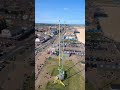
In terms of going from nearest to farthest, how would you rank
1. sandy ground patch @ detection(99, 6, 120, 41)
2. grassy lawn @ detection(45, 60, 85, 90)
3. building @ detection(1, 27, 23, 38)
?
grassy lawn @ detection(45, 60, 85, 90) < building @ detection(1, 27, 23, 38) < sandy ground patch @ detection(99, 6, 120, 41)

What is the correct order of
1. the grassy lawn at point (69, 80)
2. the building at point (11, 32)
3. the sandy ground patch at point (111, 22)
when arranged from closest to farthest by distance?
the grassy lawn at point (69, 80), the building at point (11, 32), the sandy ground patch at point (111, 22)

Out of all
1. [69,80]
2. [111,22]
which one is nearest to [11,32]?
[69,80]

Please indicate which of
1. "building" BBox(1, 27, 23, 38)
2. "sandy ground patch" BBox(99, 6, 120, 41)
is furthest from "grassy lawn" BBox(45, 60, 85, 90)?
"sandy ground patch" BBox(99, 6, 120, 41)

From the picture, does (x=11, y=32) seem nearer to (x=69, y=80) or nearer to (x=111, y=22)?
(x=69, y=80)

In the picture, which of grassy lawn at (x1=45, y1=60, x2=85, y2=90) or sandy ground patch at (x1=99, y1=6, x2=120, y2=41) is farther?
sandy ground patch at (x1=99, y1=6, x2=120, y2=41)

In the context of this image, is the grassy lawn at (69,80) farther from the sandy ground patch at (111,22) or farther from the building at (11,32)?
the sandy ground patch at (111,22)

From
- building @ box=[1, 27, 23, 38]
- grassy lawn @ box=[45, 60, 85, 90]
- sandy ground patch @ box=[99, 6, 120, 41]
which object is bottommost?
grassy lawn @ box=[45, 60, 85, 90]

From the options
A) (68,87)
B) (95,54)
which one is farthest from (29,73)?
(95,54)

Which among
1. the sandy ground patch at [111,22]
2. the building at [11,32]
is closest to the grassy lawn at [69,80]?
the building at [11,32]

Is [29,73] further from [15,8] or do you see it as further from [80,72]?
[15,8]

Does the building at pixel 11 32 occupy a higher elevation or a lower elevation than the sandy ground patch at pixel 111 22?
lower

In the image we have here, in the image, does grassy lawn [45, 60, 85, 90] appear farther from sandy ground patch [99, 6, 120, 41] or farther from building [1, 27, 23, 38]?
sandy ground patch [99, 6, 120, 41]
